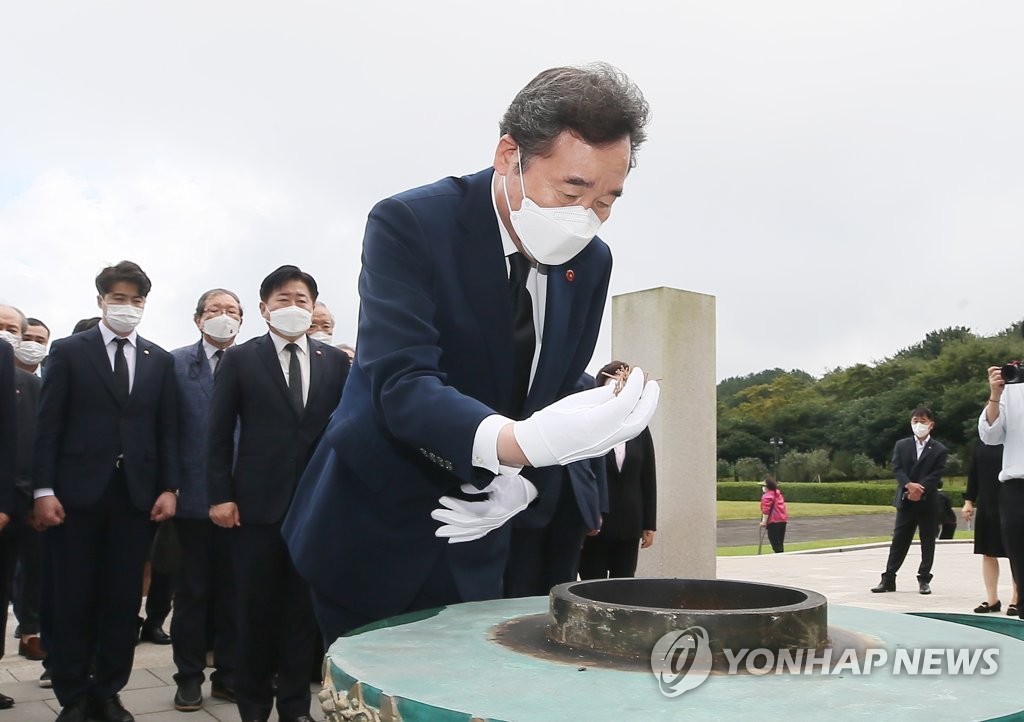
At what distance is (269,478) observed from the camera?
15.6ft

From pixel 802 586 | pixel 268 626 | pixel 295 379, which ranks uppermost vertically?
pixel 295 379

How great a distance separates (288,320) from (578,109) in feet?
10.8

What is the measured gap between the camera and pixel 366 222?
217 cm

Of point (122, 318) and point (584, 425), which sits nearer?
point (584, 425)

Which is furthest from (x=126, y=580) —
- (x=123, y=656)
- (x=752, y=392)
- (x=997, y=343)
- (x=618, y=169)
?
(x=752, y=392)

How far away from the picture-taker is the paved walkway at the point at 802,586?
16.3ft

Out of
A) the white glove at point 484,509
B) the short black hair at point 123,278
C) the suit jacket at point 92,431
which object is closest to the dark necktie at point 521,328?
the white glove at point 484,509

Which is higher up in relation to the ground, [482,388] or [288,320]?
[288,320]

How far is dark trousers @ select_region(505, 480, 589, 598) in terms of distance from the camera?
2.86 metres

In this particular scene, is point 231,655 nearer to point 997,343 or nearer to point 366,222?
point 366,222

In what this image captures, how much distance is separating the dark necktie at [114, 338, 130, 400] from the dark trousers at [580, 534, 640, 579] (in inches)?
141

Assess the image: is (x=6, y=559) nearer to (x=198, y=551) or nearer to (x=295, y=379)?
(x=198, y=551)
